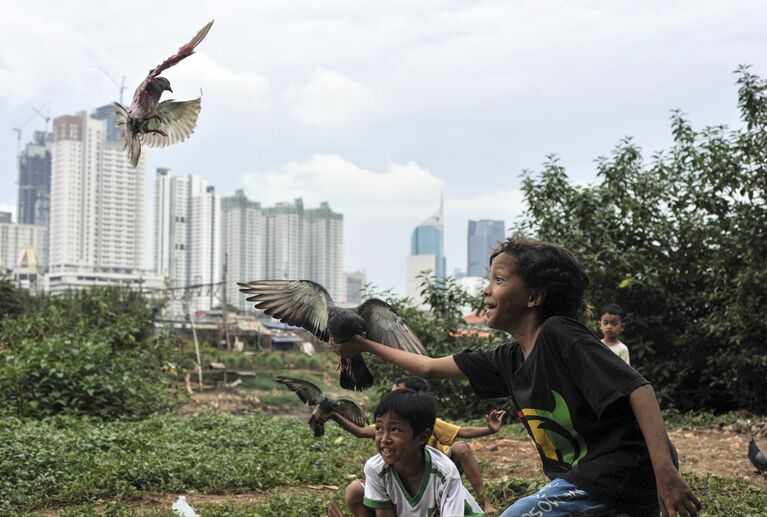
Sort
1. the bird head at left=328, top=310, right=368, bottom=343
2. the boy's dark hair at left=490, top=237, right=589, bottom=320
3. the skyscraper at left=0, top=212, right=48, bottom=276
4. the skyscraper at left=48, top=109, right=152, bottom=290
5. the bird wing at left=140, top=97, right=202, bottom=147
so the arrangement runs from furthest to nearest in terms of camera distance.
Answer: the skyscraper at left=0, top=212, right=48, bottom=276 → the skyscraper at left=48, top=109, right=152, bottom=290 → the bird wing at left=140, top=97, right=202, bottom=147 → the bird head at left=328, top=310, right=368, bottom=343 → the boy's dark hair at left=490, top=237, right=589, bottom=320

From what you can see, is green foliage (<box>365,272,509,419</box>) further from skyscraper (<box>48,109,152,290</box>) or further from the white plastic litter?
skyscraper (<box>48,109,152,290</box>)

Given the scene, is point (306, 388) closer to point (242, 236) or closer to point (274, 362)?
point (274, 362)

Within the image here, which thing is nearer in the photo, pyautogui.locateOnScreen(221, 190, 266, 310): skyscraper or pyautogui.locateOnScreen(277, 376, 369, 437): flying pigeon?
pyautogui.locateOnScreen(277, 376, 369, 437): flying pigeon

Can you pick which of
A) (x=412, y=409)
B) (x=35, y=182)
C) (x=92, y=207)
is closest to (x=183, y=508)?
(x=412, y=409)

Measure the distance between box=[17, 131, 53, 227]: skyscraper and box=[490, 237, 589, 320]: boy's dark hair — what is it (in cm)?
9123

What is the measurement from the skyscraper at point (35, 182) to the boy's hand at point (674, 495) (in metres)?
91.9

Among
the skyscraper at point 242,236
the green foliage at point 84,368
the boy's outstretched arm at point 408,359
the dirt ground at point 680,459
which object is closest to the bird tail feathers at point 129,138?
the boy's outstretched arm at point 408,359

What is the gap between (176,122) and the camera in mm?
4449

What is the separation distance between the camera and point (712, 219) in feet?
37.7

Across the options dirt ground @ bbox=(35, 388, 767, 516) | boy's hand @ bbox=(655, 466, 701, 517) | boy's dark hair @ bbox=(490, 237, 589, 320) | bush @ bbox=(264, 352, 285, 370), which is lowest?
bush @ bbox=(264, 352, 285, 370)

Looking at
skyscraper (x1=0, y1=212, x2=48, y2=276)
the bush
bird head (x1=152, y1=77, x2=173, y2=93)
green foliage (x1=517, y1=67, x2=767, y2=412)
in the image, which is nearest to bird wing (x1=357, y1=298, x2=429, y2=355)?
bird head (x1=152, y1=77, x2=173, y2=93)

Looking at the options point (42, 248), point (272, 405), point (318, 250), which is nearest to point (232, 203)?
point (318, 250)

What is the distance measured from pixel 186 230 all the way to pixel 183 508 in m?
51.7

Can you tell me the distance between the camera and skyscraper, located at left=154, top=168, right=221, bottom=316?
155 ft
